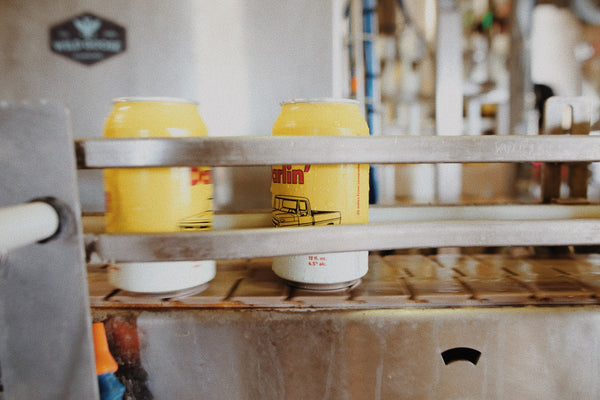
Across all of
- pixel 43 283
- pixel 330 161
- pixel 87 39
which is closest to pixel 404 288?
pixel 330 161

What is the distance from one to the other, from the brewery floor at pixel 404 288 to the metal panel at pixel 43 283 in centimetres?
16

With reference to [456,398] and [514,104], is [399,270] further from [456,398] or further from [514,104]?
[514,104]

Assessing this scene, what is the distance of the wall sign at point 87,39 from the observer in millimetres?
948

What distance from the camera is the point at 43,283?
45 centimetres

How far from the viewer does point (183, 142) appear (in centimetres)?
48

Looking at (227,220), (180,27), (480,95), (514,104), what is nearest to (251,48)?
(180,27)

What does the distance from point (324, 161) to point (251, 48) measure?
1.86ft

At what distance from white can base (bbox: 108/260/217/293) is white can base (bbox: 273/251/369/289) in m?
0.16

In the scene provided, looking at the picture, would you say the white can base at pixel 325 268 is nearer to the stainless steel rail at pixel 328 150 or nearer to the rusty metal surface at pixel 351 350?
the rusty metal surface at pixel 351 350

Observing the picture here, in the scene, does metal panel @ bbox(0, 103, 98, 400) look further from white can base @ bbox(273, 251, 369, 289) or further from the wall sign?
the wall sign

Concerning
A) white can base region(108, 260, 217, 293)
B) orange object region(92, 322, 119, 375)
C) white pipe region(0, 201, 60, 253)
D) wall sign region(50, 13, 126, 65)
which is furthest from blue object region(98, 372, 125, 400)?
wall sign region(50, 13, 126, 65)

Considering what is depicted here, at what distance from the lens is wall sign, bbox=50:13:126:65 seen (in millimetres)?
948

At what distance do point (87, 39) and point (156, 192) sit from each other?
636 millimetres

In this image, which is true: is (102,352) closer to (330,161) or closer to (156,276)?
(156,276)
